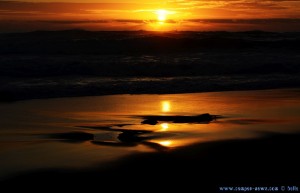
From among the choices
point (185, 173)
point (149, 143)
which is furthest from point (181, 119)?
point (185, 173)

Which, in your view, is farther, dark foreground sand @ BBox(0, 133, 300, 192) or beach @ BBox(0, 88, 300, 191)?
beach @ BBox(0, 88, 300, 191)

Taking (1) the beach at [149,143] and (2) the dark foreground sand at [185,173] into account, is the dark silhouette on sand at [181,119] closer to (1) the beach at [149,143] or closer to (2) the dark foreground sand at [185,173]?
(1) the beach at [149,143]

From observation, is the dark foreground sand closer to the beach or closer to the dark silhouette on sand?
the beach

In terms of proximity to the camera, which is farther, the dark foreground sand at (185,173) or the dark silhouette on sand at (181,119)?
the dark silhouette on sand at (181,119)

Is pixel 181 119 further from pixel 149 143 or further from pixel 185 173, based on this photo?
pixel 185 173

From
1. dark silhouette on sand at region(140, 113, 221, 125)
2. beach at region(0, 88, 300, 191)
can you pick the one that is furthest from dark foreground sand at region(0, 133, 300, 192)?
dark silhouette on sand at region(140, 113, 221, 125)

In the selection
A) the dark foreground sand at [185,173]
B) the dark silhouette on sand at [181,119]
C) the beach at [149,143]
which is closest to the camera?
the dark foreground sand at [185,173]

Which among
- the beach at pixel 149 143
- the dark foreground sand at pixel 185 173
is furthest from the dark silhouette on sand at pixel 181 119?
the dark foreground sand at pixel 185 173

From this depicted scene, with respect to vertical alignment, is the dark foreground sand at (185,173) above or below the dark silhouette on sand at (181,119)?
below

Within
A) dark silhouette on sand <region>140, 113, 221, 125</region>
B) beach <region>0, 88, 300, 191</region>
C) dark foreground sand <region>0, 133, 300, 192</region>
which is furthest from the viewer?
dark silhouette on sand <region>140, 113, 221, 125</region>
